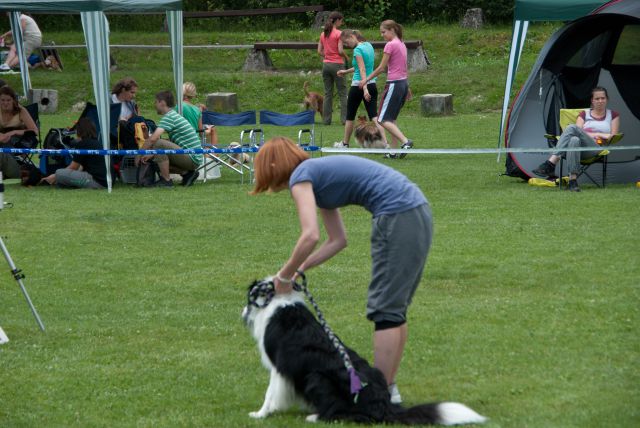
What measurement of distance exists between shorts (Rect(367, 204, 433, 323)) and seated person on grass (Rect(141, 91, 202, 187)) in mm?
8503

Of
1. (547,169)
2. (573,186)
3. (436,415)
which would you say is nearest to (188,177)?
(547,169)

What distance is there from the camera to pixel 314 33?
27.8 meters

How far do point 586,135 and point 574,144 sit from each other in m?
0.23

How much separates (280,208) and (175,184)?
2511 millimetres

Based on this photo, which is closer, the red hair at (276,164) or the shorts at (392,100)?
the red hair at (276,164)

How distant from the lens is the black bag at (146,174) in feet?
43.3

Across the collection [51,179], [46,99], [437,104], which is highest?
[51,179]

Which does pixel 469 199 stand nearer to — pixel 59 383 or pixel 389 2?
pixel 59 383

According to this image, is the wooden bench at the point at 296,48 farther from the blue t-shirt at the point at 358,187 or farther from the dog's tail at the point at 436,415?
the dog's tail at the point at 436,415

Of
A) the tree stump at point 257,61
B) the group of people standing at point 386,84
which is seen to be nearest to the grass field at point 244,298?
the group of people standing at point 386,84

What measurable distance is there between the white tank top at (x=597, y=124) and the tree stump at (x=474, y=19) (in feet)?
49.9

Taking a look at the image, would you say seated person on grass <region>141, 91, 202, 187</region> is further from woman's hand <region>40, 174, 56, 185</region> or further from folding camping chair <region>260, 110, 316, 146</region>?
folding camping chair <region>260, 110, 316, 146</region>

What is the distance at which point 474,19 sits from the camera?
2759 cm

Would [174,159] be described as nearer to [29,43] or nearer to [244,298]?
[244,298]
